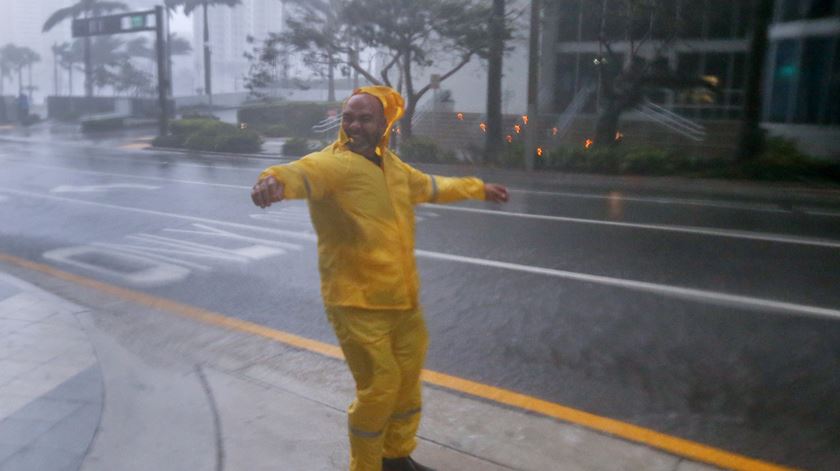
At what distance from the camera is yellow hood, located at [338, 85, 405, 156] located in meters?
3.36

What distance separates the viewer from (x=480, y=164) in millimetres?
20250

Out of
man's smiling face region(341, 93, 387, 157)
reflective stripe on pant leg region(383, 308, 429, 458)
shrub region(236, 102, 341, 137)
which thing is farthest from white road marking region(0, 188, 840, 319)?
shrub region(236, 102, 341, 137)

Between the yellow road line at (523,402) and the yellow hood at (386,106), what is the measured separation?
74.5 inches

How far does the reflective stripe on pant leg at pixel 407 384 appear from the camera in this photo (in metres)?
3.39

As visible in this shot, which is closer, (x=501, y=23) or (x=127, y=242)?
(x=127, y=242)

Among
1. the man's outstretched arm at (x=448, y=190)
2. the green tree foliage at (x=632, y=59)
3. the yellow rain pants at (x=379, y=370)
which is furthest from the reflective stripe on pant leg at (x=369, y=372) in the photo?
the green tree foliage at (x=632, y=59)

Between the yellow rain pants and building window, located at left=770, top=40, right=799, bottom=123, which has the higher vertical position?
building window, located at left=770, top=40, right=799, bottom=123

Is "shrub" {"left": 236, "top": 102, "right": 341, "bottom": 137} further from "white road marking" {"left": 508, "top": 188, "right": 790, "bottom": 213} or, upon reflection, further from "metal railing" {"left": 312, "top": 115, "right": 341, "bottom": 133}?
"white road marking" {"left": 508, "top": 188, "right": 790, "bottom": 213}

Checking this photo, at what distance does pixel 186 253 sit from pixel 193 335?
317 cm

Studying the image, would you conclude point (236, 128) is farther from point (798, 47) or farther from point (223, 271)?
point (223, 271)

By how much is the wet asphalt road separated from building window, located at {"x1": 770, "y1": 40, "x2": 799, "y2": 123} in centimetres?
1055

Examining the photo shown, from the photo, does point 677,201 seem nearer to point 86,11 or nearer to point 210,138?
point 210,138

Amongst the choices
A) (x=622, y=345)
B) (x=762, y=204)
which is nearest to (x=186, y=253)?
(x=622, y=345)

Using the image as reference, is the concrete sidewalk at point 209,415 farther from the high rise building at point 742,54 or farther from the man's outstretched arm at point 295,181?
the high rise building at point 742,54
